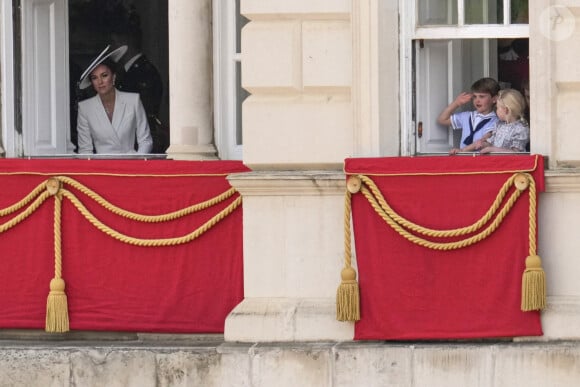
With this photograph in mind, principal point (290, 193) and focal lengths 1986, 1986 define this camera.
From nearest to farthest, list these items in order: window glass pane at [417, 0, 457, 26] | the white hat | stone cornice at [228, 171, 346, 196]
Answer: stone cornice at [228, 171, 346, 196] → window glass pane at [417, 0, 457, 26] → the white hat

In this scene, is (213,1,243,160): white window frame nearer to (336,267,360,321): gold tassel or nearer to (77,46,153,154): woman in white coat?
(77,46,153,154): woman in white coat

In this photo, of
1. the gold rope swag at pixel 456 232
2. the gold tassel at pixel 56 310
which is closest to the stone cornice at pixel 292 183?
the gold rope swag at pixel 456 232

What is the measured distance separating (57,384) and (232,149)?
92.2 inches

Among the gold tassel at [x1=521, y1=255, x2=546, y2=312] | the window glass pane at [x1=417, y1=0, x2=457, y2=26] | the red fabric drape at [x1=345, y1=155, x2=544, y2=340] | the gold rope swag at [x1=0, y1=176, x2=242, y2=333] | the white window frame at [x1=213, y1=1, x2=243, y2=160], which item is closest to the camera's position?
the gold tassel at [x1=521, y1=255, x2=546, y2=312]

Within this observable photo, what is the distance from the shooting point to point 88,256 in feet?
48.1

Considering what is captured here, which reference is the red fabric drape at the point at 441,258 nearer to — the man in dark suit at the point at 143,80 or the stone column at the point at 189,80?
the stone column at the point at 189,80

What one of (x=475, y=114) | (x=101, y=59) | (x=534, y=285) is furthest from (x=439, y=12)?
(x=101, y=59)

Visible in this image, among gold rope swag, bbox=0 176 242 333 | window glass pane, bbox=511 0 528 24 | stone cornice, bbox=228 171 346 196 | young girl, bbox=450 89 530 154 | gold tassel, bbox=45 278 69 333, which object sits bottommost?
gold tassel, bbox=45 278 69 333

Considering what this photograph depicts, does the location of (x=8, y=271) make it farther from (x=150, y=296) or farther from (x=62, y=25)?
(x=62, y=25)

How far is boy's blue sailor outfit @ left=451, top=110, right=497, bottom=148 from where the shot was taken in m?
14.2

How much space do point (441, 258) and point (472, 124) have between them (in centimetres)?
117

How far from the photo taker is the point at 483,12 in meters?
14.1

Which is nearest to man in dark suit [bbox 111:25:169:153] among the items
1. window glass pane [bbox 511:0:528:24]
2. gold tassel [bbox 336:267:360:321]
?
gold tassel [bbox 336:267:360:321]

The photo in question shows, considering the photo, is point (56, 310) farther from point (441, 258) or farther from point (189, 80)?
point (441, 258)
